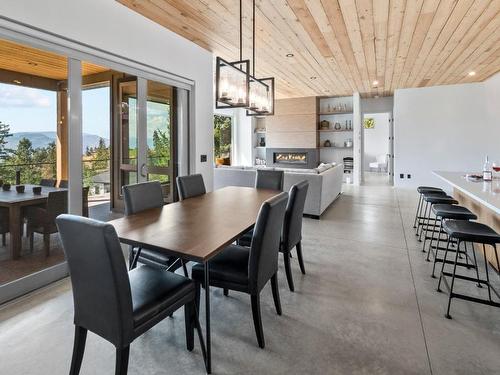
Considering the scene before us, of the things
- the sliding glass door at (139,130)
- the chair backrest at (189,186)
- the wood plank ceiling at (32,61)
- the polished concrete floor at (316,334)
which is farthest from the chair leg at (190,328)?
the wood plank ceiling at (32,61)

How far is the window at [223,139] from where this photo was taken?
9619mm

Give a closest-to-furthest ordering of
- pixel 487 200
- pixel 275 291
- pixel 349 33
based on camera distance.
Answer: pixel 275 291
pixel 487 200
pixel 349 33

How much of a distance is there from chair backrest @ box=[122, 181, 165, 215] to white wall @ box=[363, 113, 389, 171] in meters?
11.9

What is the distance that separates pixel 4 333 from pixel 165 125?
9.53 feet

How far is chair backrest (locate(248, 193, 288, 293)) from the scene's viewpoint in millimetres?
1786

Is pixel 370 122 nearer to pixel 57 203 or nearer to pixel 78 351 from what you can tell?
pixel 57 203

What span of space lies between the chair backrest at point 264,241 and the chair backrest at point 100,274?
0.74 metres

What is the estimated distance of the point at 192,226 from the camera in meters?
2.02

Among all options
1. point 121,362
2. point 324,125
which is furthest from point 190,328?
point 324,125

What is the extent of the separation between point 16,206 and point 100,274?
5.96 ft

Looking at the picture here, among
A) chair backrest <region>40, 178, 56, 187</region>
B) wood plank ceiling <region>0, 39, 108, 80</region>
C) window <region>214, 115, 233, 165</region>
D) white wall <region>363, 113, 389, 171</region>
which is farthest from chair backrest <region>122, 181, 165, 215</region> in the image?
white wall <region>363, 113, 389, 171</region>

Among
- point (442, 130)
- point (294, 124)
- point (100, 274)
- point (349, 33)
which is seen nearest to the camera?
point (100, 274)

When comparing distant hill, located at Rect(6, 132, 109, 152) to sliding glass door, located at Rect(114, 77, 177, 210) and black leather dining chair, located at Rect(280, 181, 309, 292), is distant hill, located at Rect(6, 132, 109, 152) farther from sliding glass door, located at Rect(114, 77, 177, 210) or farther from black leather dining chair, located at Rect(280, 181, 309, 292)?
black leather dining chair, located at Rect(280, 181, 309, 292)

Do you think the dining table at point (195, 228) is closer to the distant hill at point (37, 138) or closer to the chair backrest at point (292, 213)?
the chair backrest at point (292, 213)
